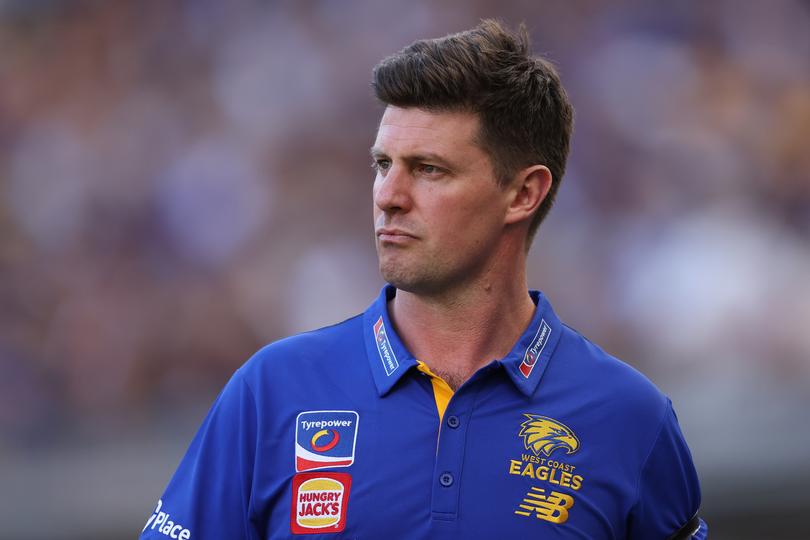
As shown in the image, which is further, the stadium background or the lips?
the stadium background

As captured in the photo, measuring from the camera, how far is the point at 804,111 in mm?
8039

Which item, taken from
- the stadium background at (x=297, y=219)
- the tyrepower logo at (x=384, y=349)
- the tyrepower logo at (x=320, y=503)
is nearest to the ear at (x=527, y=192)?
the tyrepower logo at (x=384, y=349)

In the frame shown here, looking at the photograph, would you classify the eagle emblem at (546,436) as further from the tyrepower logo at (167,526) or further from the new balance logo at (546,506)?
the tyrepower logo at (167,526)

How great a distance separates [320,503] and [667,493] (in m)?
0.72

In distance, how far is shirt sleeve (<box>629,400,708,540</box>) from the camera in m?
2.22

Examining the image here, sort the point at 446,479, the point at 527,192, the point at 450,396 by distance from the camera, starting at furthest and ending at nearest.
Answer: the point at 527,192 → the point at 450,396 → the point at 446,479

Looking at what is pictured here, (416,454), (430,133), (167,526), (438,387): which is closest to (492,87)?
(430,133)

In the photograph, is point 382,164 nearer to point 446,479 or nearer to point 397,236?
point 397,236

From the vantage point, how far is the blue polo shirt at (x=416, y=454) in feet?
6.81

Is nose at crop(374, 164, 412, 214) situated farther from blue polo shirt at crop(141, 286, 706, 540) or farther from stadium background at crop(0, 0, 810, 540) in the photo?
stadium background at crop(0, 0, 810, 540)

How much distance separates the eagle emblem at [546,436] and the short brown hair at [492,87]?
50 centimetres

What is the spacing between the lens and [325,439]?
7.02 feet

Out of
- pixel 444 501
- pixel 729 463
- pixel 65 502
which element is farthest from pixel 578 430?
pixel 729 463

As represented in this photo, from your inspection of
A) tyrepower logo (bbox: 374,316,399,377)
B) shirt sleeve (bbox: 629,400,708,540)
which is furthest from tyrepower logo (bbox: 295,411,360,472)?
shirt sleeve (bbox: 629,400,708,540)
